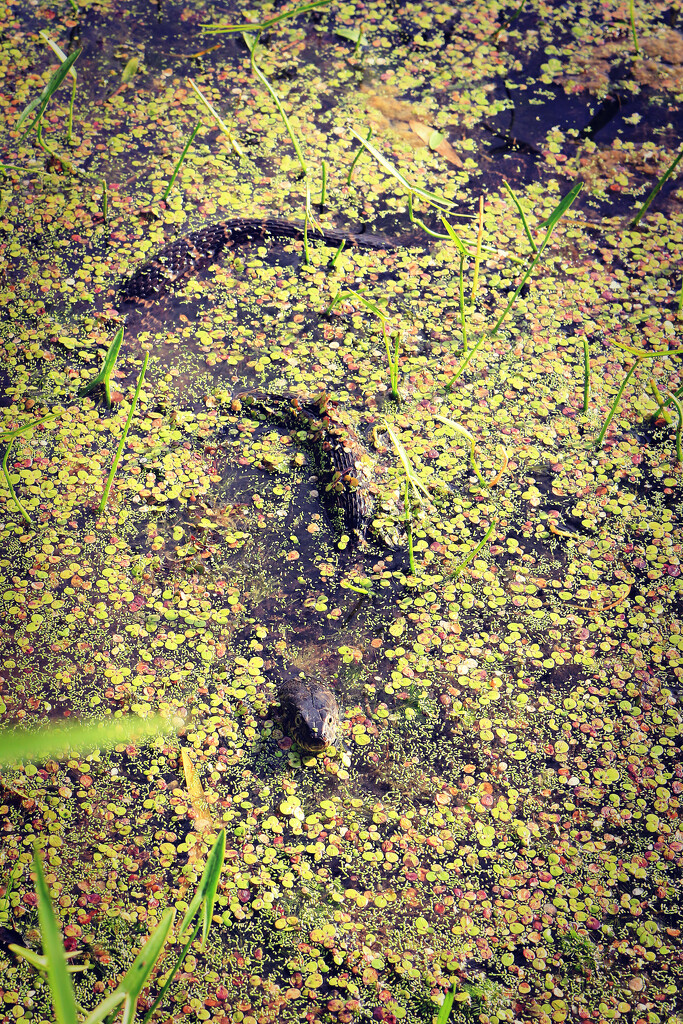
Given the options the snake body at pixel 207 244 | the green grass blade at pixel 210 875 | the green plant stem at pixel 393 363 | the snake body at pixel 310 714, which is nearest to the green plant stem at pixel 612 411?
the green plant stem at pixel 393 363

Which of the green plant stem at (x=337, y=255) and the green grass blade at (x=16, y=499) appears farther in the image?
the green plant stem at (x=337, y=255)

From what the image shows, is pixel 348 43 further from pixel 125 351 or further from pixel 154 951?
pixel 154 951

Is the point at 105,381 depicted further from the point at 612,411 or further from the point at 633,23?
the point at 633,23

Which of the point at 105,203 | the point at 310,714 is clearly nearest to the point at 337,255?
the point at 105,203

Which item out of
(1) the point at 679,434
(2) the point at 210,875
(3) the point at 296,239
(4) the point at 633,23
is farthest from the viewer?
(4) the point at 633,23

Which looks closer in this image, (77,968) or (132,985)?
(132,985)

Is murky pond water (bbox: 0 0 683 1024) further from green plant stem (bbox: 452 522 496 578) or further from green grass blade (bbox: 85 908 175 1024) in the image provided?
green grass blade (bbox: 85 908 175 1024)

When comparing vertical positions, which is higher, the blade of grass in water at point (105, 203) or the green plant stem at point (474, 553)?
the blade of grass in water at point (105, 203)

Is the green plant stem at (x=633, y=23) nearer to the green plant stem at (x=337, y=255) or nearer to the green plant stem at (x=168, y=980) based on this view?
the green plant stem at (x=337, y=255)

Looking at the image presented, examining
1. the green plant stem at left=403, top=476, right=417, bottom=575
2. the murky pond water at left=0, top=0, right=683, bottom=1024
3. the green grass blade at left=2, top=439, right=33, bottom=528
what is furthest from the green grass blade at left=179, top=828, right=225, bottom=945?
the green grass blade at left=2, top=439, right=33, bottom=528
